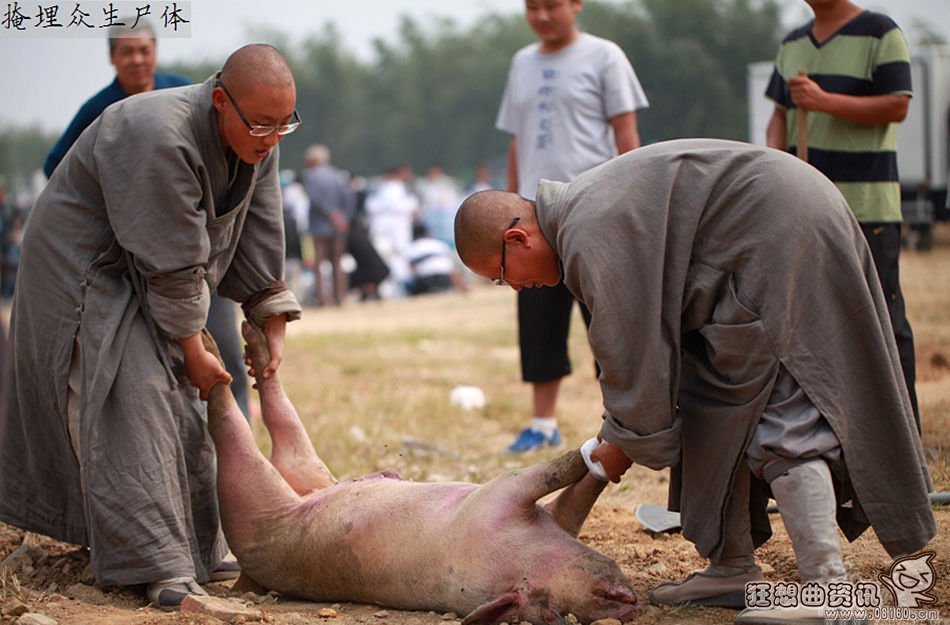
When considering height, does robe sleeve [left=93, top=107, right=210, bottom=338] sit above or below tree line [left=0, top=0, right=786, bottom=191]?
above

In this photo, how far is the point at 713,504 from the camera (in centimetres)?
354

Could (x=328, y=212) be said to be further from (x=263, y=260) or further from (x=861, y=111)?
(x=861, y=111)

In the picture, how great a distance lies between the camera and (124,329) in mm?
4031

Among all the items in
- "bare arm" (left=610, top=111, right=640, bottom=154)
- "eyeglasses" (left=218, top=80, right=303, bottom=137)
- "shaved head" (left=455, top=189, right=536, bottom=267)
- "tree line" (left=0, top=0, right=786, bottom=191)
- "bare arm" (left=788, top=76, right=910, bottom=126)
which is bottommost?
"tree line" (left=0, top=0, right=786, bottom=191)

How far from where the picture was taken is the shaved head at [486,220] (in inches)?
Answer: 138

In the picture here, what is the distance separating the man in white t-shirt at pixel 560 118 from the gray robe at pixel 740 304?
8.25 feet

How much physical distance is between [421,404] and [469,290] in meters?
10.9

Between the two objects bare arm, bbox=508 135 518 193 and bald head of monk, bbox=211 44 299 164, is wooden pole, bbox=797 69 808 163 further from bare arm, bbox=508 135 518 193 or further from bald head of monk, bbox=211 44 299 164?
bald head of monk, bbox=211 44 299 164

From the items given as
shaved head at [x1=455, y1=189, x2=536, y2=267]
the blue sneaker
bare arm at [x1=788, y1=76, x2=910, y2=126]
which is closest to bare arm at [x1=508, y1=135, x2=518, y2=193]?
the blue sneaker

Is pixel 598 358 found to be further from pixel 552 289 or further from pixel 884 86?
pixel 552 289

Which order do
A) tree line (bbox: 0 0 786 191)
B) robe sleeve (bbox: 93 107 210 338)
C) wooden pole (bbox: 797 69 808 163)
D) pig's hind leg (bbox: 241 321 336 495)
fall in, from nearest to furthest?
robe sleeve (bbox: 93 107 210 338)
pig's hind leg (bbox: 241 321 336 495)
wooden pole (bbox: 797 69 808 163)
tree line (bbox: 0 0 786 191)

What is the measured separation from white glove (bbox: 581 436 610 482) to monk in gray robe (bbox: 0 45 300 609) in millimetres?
1388

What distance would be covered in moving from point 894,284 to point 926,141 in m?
15.8

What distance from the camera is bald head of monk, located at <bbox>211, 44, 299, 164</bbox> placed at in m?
3.86
